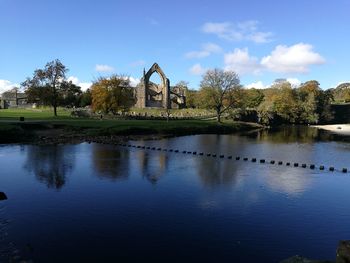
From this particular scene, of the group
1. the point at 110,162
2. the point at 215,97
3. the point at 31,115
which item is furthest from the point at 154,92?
the point at 110,162

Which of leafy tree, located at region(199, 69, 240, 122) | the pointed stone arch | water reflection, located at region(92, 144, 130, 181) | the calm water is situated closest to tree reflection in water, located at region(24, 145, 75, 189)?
the calm water

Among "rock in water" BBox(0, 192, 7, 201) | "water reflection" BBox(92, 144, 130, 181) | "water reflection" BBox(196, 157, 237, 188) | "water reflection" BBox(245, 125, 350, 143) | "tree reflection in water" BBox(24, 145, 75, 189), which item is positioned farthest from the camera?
"water reflection" BBox(245, 125, 350, 143)

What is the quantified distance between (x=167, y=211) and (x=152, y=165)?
618 inches

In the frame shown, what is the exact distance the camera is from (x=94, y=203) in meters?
22.0

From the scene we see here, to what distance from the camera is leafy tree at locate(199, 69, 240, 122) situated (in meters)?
98.8

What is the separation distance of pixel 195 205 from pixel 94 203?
6.00 m

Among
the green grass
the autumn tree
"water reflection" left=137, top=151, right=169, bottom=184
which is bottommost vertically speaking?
"water reflection" left=137, top=151, right=169, bottom=184

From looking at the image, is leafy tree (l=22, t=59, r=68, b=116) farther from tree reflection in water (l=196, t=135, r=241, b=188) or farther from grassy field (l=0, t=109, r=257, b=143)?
tree reflection in water (l=196, t=135, r=241, b=188)

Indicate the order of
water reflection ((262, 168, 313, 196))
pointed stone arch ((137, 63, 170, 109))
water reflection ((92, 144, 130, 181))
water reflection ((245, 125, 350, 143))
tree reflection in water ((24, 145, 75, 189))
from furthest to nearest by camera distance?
1. pointed stone arch ((137, 63, 170, 109))
2. water reflection ((245, 125, 350, 143))
3. water reflection ((92, 144, 130, 181))
4. tree reflection in water ((24, 145, 75, 189))
5. water reflection ((262, 168, 313, 196))

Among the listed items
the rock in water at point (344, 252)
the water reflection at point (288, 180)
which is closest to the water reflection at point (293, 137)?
the water reflection at point (288, 180)

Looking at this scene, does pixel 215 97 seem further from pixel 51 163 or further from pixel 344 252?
pixel 344 252

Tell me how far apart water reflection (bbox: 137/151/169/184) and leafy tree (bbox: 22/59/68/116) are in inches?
1742

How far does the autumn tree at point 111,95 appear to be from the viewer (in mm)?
87438

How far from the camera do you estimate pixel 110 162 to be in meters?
37.2
